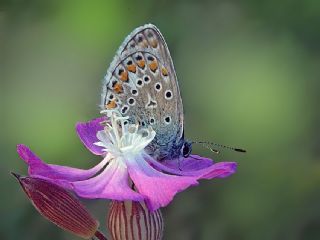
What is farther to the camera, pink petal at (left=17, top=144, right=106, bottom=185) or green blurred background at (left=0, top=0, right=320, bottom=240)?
green blurred background at (left=0, top=0, right=320, bottom=240)

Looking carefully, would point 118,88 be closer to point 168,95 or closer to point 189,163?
point 168,95

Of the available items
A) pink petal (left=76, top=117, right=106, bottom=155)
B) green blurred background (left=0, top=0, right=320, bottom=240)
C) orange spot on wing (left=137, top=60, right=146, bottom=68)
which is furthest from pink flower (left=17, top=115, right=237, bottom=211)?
green blurred background (left=0, top=0, right=320, bottom=240)

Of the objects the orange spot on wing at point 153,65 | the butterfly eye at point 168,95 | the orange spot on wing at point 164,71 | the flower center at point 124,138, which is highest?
the orange spot on wing at point 153,65

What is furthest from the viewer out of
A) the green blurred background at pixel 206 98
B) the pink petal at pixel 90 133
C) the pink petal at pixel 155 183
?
the green blurred background at pixel 206 98

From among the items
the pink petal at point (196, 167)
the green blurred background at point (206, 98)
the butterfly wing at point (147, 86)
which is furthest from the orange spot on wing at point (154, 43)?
the green blurred background at point (206, 98)

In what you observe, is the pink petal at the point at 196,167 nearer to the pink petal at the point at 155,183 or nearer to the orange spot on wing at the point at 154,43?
the pink petal at the point at 155,183

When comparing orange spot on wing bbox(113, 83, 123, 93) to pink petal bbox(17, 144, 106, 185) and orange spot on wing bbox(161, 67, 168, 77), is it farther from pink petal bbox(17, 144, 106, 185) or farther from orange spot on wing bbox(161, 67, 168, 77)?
pink petal bbox(17, 144, 106, 185)
